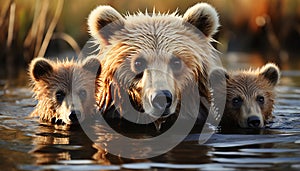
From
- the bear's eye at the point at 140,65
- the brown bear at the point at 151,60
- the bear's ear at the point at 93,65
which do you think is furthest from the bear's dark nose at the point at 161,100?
the bear's ear at the point at 93,65

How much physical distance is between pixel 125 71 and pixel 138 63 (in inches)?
7.4

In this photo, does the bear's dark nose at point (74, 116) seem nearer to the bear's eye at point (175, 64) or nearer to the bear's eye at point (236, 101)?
the bear's eye at point (175, 64)

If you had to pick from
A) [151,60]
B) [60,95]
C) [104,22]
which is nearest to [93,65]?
[104,22]

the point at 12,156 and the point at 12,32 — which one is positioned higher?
the point at 12,32

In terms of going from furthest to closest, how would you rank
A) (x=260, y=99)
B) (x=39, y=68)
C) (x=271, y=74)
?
(x=271, y=74)
(x=39, y=68)
(x=260, y=99)

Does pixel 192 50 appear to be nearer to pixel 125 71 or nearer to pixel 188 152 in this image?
pixel 125 71

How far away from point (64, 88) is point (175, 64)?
163 centimetres

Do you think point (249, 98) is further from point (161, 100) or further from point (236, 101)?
point (161, 100)

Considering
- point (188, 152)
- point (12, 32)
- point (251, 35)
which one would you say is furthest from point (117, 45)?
point (251, 35)

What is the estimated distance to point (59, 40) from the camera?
16.4 m

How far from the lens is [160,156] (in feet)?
19.7

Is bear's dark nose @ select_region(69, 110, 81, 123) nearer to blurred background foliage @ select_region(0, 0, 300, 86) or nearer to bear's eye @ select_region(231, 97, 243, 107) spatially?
bear's eye @ select_region(231, 97, 243, 107)

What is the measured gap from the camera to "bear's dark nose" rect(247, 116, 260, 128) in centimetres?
783

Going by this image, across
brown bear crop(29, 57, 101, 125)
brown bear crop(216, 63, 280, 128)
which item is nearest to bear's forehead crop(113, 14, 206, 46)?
brown bear crop(29, 57, 101, 125)
